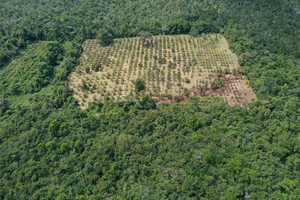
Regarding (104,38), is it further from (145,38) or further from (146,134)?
(146,134)

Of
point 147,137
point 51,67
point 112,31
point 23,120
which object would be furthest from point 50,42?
point 147,137

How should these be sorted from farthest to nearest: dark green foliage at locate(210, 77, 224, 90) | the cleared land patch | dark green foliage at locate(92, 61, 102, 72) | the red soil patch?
dark green foliage at locate(92, 61, 102, 72)
dark green foliage at locate(210, 77, 224, 90)
the cleared land patch
the red soil patch

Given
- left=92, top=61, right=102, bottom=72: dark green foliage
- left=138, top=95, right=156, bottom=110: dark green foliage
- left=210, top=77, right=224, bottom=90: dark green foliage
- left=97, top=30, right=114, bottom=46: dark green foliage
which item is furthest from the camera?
left=97, top=30, right=114, bottom=46: dark green foliage

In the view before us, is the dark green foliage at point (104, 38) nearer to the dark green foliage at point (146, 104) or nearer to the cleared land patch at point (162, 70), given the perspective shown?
the cleared land patch at point (162, 70)

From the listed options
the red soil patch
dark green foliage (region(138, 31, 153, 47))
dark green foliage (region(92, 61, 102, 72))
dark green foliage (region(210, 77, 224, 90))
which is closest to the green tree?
the red soil patch

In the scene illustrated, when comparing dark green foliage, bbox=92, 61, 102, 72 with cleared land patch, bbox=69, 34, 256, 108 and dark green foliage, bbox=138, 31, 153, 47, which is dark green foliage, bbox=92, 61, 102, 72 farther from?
dark green foliage, bbox=138, 31, 153, 47

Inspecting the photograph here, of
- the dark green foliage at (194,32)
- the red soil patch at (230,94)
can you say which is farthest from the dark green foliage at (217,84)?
the dark green foliage at (194,32)
